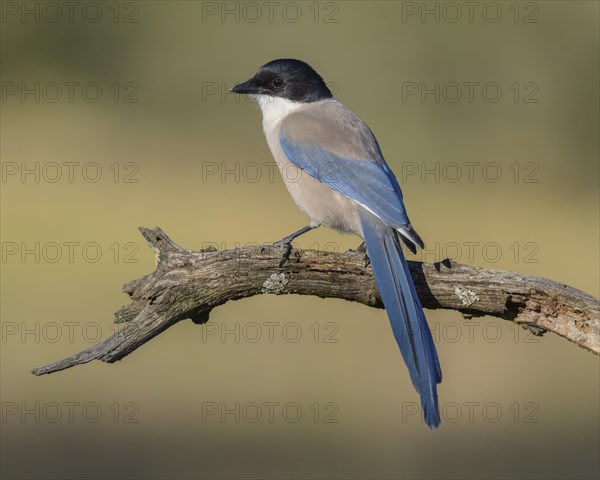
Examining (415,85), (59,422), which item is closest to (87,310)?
(59,422)

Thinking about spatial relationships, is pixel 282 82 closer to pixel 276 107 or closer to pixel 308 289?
pixel 276 107

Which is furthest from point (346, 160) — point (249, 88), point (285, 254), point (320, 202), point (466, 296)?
point (466, 296)

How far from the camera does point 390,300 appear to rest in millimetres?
6027

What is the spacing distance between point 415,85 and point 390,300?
364 inches

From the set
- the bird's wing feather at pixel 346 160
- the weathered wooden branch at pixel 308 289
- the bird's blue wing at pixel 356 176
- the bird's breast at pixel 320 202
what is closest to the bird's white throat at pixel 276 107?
the bird's wing feather at pixel 346 160

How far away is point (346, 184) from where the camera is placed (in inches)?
266

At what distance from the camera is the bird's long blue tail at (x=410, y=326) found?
19.5 ft

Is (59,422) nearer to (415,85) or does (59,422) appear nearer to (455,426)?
(455,426)

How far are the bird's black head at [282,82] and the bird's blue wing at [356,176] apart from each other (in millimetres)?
399

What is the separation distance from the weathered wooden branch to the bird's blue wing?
13.8 inches

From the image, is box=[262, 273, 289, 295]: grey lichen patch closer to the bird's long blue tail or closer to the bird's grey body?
the bird's long blue tail

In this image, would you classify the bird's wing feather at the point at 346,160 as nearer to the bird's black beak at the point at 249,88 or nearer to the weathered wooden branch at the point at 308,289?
the bird's black beak at the point at 249,88

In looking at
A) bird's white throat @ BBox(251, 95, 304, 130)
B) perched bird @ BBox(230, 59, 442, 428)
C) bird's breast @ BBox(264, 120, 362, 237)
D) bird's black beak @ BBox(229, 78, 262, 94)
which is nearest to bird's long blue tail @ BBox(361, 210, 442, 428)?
perched bird @ BBox(230, 59, 442, 428)

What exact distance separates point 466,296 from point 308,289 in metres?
0.82
